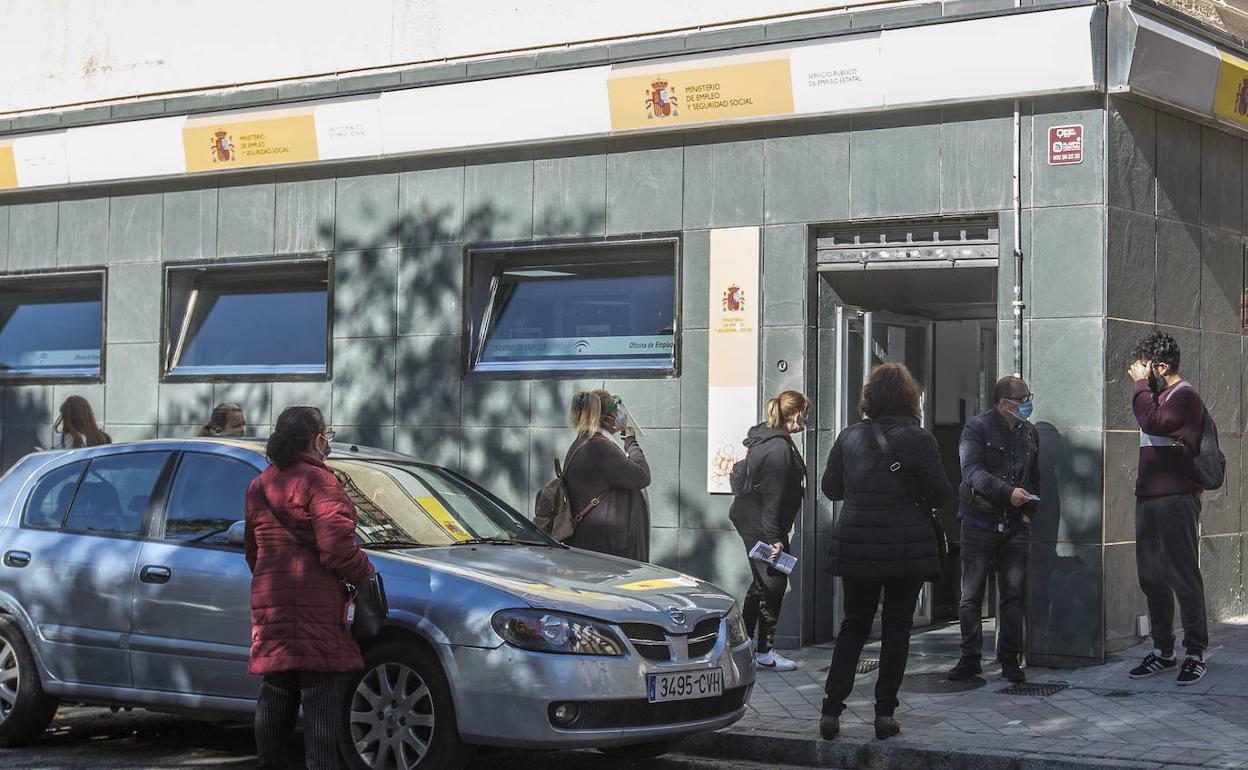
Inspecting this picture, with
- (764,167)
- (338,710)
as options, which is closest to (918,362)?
(764,167)

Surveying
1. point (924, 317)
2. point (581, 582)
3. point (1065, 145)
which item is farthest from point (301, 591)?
point (924, 317)

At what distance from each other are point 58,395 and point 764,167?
23.6 feet

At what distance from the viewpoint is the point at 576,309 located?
12469mm

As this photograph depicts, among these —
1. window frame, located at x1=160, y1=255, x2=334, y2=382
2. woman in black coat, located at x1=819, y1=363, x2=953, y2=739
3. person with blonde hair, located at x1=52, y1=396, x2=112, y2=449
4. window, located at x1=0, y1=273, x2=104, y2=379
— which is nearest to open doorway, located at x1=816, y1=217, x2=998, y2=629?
woman in black coat, located at x1=819, y1=363, x2=953, y2=739

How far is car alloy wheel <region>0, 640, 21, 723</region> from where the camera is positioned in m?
8.00

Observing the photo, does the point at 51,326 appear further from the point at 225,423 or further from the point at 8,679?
the point at 8,679

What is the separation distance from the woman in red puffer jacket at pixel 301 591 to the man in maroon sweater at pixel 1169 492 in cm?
482

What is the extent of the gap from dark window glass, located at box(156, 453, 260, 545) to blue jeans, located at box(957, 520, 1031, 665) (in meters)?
4.25

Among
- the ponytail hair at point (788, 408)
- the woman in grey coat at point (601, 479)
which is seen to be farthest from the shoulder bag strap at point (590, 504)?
the ponytail hair at point (788, 408)

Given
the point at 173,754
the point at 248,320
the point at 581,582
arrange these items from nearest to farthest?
the point at 581,582 < the point at 173,754 < the point at 248,320

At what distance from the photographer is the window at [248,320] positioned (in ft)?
44.4

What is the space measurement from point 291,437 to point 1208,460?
529cm

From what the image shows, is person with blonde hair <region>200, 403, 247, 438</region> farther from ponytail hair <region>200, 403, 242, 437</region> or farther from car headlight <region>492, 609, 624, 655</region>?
car headlight <region>492, 609, 624, 655</region>

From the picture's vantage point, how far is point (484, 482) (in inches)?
487
